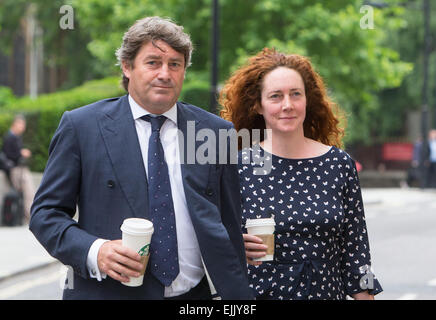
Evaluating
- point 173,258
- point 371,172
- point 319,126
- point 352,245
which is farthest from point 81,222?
point 371,172

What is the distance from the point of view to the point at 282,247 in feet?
10.4

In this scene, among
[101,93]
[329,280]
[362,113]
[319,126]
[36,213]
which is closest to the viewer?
[36,213]

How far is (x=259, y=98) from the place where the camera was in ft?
11.3

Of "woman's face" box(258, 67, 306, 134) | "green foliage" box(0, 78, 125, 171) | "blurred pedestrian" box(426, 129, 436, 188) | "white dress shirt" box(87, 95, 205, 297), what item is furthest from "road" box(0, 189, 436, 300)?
"blurred pedestrian" box(426, 129, 436, 188)

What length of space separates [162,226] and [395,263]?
7775 millimetres

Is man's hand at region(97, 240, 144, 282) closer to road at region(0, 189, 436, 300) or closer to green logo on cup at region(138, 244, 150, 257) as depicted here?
green logo on cup at region(138, 244, 150, 257)

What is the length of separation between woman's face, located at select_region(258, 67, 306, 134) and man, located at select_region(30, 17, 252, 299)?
29.3 inches

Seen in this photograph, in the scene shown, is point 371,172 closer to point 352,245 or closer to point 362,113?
point 362,113

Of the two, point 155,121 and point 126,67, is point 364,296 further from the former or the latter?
point 126,67

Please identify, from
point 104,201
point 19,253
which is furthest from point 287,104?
point 19,253

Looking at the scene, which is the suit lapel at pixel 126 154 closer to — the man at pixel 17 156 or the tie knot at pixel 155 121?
the tie knot at pixel 155 121

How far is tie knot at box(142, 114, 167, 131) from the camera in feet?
8.10

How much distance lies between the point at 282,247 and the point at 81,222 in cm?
106

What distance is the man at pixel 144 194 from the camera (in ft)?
7.67
